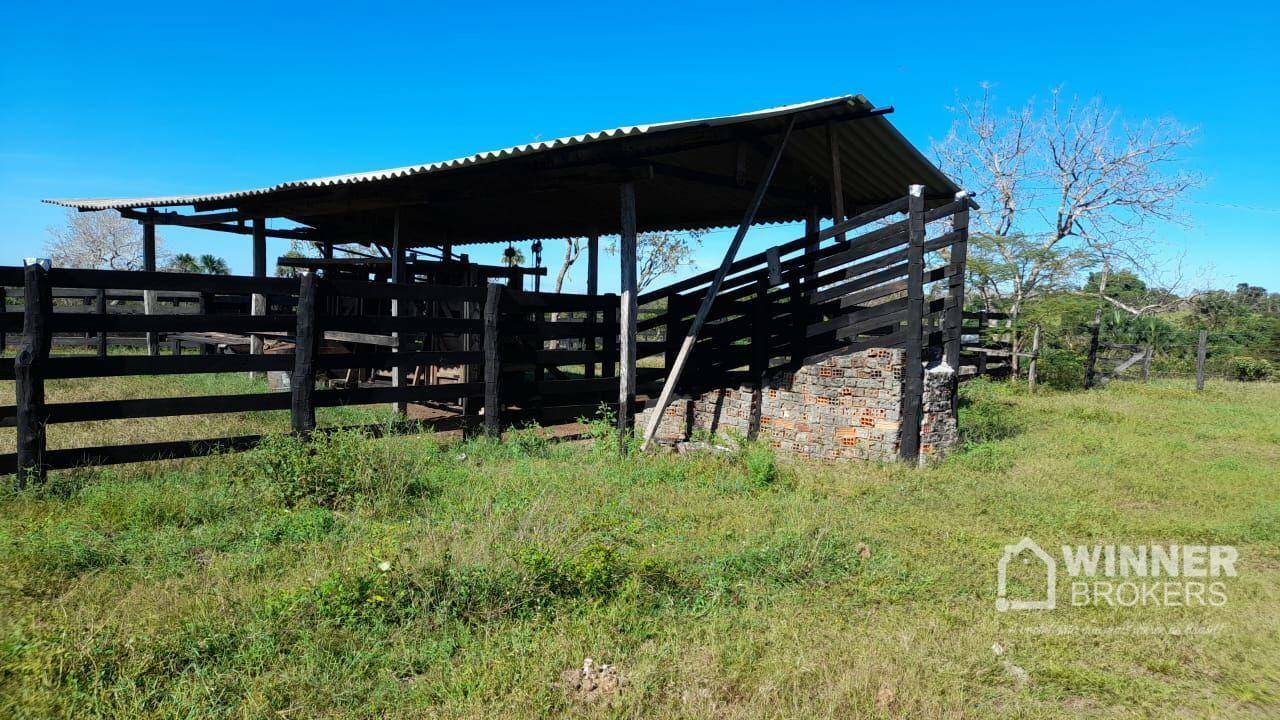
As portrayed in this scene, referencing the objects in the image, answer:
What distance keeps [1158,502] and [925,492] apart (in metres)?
2.24

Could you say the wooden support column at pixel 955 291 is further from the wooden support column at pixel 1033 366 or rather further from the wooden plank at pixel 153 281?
the wooden support column at pixel 1033 366

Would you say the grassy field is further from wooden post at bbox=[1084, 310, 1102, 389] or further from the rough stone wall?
wooden post at bbox=[1084, 310, 1102, 389]

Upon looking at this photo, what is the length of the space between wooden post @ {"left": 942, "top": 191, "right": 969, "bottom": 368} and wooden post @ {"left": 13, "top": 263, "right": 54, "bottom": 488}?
8969 millimetres

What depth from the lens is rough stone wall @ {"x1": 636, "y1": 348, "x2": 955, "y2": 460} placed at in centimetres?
791

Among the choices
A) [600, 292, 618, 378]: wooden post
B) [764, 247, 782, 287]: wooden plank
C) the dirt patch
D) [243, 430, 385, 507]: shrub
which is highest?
[764, 247, 782, 287]: wooden plank

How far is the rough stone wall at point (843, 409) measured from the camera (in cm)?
791

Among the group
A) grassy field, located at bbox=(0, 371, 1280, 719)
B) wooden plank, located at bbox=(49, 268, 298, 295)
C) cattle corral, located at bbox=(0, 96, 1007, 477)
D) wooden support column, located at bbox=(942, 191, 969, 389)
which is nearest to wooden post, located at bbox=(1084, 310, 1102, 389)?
cattle corral, located at bbox=(0, 96, 1007, 477)

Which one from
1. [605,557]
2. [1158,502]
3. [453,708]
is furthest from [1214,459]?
[453,708]

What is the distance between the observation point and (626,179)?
8.25m

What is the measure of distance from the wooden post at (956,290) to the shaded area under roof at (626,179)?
163cm

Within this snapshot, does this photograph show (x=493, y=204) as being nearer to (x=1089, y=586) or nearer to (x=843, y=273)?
(x=843, y=273)

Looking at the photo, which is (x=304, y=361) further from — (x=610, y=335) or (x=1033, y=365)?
(x=1033, y=365)

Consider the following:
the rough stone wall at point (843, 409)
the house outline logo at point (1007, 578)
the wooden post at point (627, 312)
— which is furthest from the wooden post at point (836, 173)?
the house outline logo at point (1007, 578)

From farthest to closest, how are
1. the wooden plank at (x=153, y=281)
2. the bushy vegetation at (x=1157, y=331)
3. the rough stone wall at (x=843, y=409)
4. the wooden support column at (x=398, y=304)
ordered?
the bushy vegetation at (x=1157, y=331) → the wooden support column at (x=398, y=304) → the rough stone wall at (x=843, y=409) → the wooden plank at (x=153, y=281)
